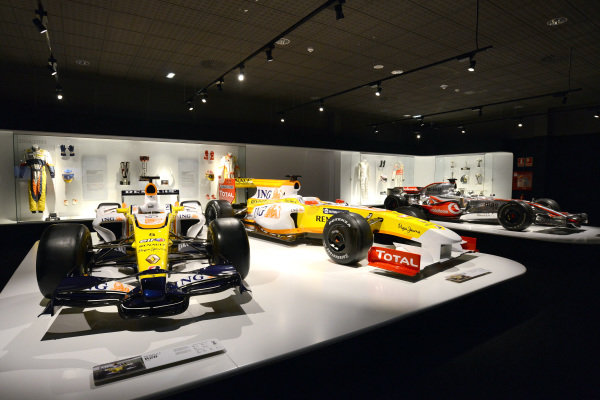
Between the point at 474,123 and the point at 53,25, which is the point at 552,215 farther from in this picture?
the point at 53,25

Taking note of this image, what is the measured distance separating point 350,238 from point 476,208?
4.93 m

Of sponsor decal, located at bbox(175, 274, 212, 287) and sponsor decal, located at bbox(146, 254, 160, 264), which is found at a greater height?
sponsor decal, located at bbox(146, 254, 160, 264)

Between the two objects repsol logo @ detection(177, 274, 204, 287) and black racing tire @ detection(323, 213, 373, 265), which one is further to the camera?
black racing tire @ detection(323, 213, 373, 265)

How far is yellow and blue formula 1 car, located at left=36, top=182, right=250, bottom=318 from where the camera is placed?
8.00ft

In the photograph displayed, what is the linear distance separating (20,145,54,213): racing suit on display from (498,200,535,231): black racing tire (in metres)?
9.26

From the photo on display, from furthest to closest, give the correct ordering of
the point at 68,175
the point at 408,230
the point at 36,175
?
the point at 68,175, the point at 36,175, the point at 408,230

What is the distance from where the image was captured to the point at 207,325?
2.63m

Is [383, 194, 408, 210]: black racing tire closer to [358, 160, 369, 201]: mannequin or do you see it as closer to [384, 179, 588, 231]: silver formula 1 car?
[384, 179, 588, 231]: silver formula 1 car

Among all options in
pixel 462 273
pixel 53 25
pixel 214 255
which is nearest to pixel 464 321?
pixel 462 273

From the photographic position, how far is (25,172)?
7.14m

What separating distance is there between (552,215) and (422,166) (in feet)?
24.4

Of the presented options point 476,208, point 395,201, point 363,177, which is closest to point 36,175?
point 395,201

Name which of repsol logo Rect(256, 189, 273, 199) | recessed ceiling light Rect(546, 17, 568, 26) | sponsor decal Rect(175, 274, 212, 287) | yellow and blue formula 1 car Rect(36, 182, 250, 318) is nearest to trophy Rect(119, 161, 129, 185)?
repsol logo Rect(256, 189, 273, 199)

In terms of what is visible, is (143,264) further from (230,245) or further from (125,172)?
(125,172)
